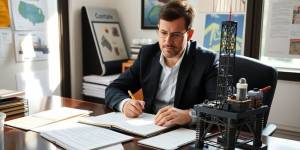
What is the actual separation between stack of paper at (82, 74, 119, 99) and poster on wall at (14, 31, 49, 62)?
457 millimetres

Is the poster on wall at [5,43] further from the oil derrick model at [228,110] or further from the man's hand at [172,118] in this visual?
the oil derrick model at [228,110]

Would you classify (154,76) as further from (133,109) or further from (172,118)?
(172,118)

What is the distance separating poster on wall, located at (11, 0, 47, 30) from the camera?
2.74m

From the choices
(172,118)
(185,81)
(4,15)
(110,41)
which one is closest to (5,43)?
(4,15)

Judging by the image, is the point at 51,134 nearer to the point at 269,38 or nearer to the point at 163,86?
the point at 163,86

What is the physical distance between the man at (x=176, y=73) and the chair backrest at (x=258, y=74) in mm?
133

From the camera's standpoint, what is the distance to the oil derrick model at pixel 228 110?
0.99 m

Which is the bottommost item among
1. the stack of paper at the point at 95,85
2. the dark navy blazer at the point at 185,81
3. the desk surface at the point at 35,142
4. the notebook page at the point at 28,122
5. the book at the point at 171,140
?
the stack of paper at the point at 95,85

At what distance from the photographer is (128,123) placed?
144cm

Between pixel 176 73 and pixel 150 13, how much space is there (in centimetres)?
162

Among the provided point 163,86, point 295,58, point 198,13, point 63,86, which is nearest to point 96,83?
point 63,86

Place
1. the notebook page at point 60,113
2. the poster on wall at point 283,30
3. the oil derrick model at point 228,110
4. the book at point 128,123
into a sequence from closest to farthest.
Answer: the oil derrick model at point 228,110 → the book at point 128,123 → the notebook page at point 60,113 → the poster on wall at point 283,30

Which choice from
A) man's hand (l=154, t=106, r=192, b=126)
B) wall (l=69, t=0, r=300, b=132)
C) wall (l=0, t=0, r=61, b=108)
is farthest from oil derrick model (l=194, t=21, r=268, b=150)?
wall (l=0, t=0, r=61, b=108)

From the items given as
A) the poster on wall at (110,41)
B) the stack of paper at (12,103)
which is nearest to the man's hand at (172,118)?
the stack of paper at (12,103)
